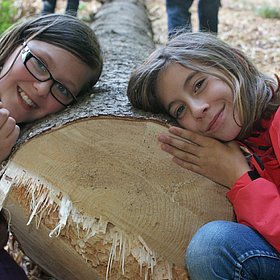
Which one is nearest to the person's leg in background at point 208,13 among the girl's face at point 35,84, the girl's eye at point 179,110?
the girl's face at point 35,84

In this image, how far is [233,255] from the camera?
1485 millimetres

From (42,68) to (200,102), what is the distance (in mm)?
652

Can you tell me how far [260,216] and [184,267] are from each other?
36 cm

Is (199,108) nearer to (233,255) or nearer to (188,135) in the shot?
(188,135)

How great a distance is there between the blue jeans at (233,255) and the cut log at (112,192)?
16cm

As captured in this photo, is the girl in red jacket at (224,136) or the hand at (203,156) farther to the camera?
the hand at (203,156)

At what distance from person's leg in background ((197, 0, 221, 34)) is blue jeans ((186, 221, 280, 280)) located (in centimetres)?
204

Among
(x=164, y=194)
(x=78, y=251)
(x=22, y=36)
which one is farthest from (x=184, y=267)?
(x=22, y=36)

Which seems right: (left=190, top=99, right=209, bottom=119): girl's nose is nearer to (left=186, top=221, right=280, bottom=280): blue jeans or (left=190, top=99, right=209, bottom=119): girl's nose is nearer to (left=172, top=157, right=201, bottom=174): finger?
(left=172, top=157, right=201, bottom=174): finger

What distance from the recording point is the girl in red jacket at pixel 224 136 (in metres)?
1.50

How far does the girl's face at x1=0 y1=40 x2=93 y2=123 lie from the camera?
1861mm

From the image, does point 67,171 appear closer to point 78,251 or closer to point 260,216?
point 78,251

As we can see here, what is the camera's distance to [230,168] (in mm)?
1623

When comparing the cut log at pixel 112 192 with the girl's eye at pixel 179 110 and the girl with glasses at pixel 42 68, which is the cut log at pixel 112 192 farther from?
the girl with glasses at pixel 42 68
